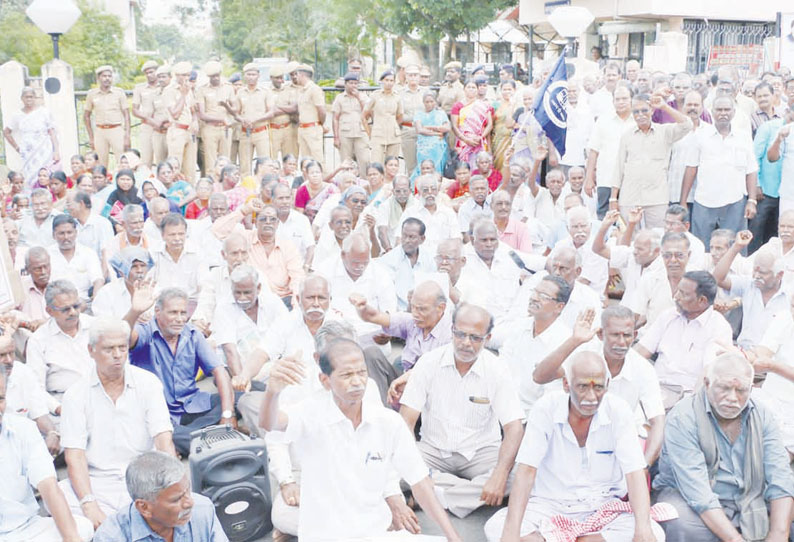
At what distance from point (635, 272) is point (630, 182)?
6.65 ft

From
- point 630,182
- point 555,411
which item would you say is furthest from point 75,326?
point 630,182

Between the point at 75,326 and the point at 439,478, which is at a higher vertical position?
the point at 75,326

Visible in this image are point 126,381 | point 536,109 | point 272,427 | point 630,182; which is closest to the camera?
point 272,427

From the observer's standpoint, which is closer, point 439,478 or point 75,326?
point 439,478

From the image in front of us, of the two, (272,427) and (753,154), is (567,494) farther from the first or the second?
(753,154)

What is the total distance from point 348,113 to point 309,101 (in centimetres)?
68

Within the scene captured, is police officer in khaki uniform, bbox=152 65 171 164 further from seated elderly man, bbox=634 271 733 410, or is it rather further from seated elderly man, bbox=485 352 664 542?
seated elderly man, bbox=485 352 664 542

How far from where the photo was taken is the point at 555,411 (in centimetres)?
425

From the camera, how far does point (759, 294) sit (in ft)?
20.6

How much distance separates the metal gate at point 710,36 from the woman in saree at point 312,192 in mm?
14442

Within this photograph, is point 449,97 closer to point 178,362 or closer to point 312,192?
point 312,192

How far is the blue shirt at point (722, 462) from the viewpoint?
4363 millimetres

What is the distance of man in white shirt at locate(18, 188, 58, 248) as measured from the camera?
8.34 meters

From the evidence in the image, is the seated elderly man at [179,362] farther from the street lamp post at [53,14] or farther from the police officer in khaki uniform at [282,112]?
Result: the street lamp post at [53,14]
